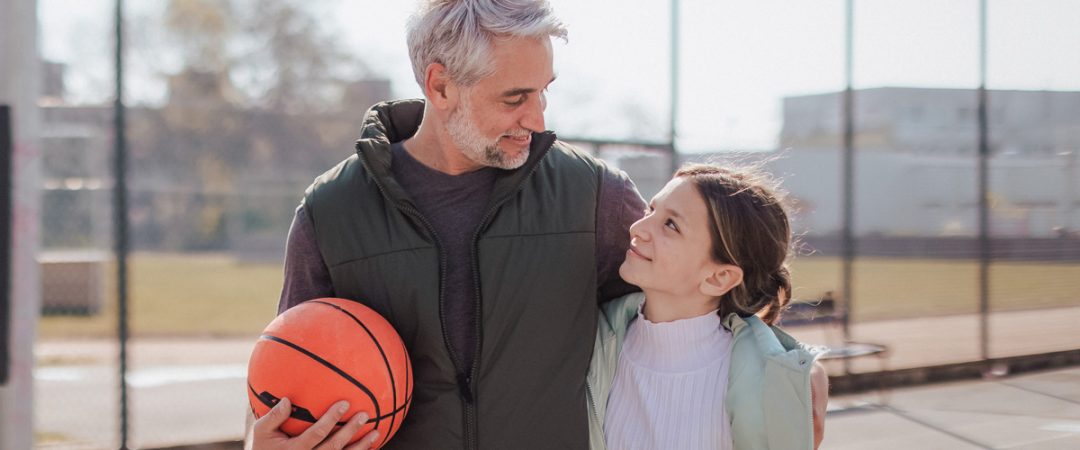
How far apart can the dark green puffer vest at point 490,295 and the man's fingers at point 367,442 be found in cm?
19

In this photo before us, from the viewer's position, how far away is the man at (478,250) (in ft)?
7.00

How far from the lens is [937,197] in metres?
10.8

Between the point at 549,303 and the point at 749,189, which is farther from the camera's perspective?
the point at 749,189

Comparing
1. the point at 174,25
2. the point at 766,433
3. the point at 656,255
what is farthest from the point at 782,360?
the point at 174,25

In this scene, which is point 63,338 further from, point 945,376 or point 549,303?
point 549,303

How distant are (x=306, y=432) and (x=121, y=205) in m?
3.84

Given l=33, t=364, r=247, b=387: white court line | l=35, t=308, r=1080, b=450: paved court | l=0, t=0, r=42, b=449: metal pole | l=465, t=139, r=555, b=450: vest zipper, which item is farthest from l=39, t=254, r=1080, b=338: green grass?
l=465, t=139, r=555, b=450: vest zipper

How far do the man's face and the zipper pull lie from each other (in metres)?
0.47

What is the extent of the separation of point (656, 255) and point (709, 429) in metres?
0.41

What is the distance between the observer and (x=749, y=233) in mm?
2293

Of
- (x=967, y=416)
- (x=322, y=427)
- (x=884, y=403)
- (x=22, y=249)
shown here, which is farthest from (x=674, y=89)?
(x=322, y=427)

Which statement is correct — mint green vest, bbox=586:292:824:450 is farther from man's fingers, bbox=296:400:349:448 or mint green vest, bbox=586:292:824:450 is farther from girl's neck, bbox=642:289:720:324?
man's fingers, bbox=296:400:349:448

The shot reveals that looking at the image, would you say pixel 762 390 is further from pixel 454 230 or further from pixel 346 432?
pixel 346 432

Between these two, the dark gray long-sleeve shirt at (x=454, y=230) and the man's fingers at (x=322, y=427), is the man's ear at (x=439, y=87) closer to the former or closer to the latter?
the dark gray long-sleeve shirt at (x=454, y=230)
